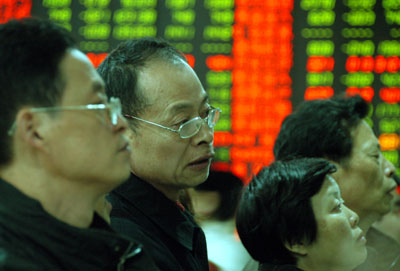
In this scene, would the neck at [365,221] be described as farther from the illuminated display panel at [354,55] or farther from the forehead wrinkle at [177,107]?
the illuminated display panel at [354,55]

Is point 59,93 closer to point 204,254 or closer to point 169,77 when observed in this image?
point 169,77

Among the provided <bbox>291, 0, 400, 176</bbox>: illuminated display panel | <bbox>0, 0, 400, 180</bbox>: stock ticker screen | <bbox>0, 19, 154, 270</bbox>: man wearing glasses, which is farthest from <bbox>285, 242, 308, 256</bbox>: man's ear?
<bbox>291, 0, 400, 176</bbox>: illuminated display panel

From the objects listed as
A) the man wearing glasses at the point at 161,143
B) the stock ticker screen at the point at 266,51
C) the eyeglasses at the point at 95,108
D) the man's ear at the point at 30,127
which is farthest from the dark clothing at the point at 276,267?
the stock ticker screen at the point at 266,51

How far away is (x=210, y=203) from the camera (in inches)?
97.0

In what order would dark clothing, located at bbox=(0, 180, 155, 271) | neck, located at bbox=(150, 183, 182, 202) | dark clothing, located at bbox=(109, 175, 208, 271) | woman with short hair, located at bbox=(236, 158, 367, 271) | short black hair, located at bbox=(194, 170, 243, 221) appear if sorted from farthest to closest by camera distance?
short black hair, located at bbox=(194, 170, 243, 221)
woman with short hair, located at bbox=(236, 158, 367, 271)
neck, located at bbox=(150, 183, 182, 202)
dark clothing, located at bbox=(109, 175, 208, 271)
dark clothing, located at bbox=(0, 180, 155, 271)

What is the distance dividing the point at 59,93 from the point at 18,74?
8 centimetres

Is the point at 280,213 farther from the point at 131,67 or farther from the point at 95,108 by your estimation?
the point at 95,108

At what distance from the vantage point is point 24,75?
1.00 m

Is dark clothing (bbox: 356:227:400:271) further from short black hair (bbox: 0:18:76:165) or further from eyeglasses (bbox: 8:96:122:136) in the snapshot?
short black hair (bbox: 0:18:76:165)

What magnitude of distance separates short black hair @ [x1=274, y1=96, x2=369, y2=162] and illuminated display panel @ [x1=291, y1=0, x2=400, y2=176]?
1706 mm

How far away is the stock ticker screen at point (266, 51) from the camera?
3664 millimetres

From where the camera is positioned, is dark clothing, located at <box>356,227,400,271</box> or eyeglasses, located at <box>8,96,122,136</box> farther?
dark clothing, located at <box>356,227,400,271</box>

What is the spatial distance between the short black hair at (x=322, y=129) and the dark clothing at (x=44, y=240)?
996 millimetres

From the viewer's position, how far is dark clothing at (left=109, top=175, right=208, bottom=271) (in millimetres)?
1324
